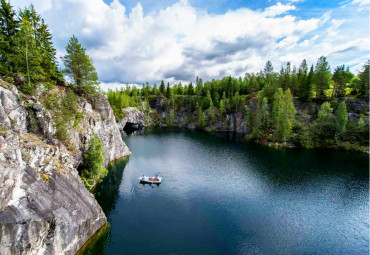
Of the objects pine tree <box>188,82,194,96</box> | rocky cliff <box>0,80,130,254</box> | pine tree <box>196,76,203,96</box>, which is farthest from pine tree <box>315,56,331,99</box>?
rocky cliff <box>0,80,130,254</box>

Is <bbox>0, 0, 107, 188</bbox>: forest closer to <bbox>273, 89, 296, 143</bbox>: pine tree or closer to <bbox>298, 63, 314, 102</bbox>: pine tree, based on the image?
<bbox>273, 89, 296, 143</bbox>: pine tree

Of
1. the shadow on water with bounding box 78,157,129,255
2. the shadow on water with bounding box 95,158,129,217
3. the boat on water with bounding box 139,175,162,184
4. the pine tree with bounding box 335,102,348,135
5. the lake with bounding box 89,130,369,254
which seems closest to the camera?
the shadow on water with bounding box 78,157,129,255

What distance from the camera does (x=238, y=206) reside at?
35.0 m

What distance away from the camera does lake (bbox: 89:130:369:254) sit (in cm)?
2589

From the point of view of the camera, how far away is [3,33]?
31.5 meters

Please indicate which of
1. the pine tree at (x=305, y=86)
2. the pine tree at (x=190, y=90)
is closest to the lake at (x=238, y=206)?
the pine tree at (x=305, y=86)

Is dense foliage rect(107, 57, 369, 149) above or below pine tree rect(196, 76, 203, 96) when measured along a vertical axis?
below

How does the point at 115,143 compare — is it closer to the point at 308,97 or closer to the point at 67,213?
the point at 67,213

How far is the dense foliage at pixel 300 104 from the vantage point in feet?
242

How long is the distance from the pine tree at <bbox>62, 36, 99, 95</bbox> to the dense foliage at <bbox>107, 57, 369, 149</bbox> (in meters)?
60.5

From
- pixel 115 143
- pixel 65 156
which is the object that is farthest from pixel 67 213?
pixel 115 143

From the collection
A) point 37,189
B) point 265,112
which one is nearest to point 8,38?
point 37,189

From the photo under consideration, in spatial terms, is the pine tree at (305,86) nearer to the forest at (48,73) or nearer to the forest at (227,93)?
the forest at (227,93)

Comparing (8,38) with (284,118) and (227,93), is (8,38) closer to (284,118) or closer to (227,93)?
(284,118)
